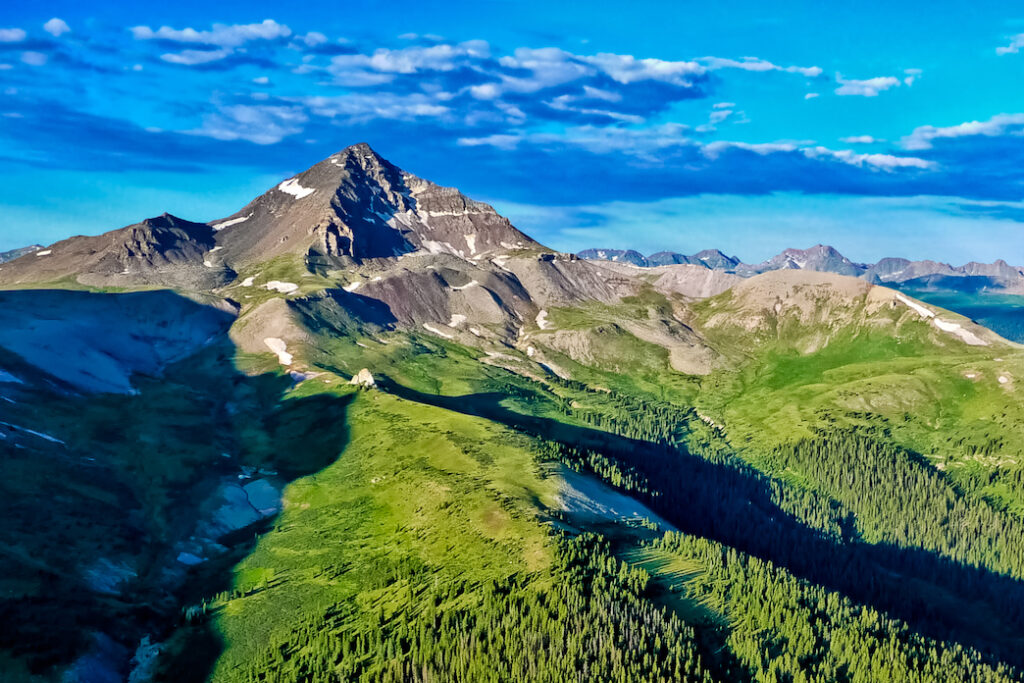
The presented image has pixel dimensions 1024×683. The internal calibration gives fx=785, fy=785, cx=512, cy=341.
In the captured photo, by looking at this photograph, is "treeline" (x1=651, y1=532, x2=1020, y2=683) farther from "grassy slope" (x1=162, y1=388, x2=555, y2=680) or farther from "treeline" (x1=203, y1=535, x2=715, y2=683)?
"grassy slope" (x1=162, y1=388, x2=555, y2=680)

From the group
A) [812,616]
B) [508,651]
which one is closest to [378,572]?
[508,651]

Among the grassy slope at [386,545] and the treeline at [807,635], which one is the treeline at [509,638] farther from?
the treeline at [807,635]

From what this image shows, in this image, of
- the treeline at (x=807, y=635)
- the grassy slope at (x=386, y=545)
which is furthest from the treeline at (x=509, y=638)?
the treeline at (x=807, y=635)

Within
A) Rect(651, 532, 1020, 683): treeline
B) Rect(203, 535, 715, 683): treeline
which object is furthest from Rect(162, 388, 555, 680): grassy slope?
Rect(651, 532, 1020, 683): treeline

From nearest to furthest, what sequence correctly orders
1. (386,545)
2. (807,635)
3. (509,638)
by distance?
(509,638) < (807,635) < (386,545)

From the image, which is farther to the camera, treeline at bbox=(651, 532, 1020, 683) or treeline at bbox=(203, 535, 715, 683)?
treeline at bbox=(651, 532, 1020, 683)

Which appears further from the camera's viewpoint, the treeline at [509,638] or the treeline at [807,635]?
Result: the treeline at [807,635]

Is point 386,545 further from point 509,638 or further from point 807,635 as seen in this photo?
point 807,635

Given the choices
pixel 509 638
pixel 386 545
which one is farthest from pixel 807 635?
pixel 386 545
